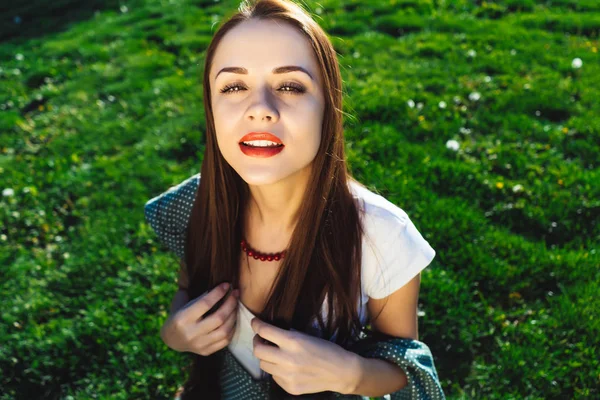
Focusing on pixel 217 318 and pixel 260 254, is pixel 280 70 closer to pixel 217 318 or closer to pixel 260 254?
pixel 260 254

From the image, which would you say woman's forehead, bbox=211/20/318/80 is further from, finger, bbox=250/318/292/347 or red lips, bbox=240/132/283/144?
finger, bbox=250/318/292/347

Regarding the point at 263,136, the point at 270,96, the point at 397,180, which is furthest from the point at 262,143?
the point at 397,180

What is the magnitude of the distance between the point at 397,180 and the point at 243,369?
1653 mm

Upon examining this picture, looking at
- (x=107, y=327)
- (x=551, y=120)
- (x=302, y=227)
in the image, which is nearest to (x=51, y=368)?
(x=107, y=327)

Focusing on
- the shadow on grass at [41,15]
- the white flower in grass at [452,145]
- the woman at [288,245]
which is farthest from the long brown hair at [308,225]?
the shadow on grass at [41,15]

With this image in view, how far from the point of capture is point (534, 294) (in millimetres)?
2678

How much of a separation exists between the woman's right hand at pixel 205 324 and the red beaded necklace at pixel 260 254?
0.45 ft

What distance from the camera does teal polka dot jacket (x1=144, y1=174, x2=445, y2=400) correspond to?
1.78 meters

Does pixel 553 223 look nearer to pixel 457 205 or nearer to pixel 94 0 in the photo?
pixel 457 205

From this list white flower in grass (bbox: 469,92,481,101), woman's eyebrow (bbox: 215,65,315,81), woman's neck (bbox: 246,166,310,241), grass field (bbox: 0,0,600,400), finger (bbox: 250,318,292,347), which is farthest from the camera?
white flower in grass (bbox: 469,92,481,101)

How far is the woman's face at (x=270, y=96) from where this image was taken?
1.59 m

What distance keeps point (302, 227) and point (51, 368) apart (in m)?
1.49

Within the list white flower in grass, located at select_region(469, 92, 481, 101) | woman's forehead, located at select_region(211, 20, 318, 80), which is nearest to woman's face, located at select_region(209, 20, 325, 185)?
woman's forehead, located at select_region(211, 20, 318, 80)

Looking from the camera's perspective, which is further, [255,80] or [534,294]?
[534,294]
